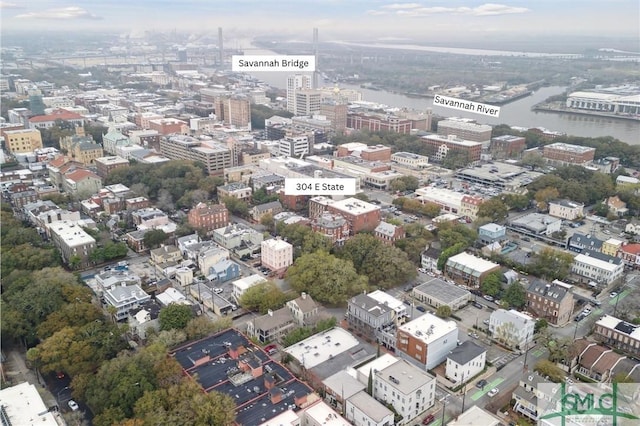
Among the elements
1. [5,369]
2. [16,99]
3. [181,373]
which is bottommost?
[5,369]

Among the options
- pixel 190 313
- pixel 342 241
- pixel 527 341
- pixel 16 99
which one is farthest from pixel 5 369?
pixel 16 99

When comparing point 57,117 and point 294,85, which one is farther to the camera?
point 294,85

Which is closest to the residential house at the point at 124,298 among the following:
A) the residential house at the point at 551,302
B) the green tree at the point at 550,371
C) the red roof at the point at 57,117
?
the green tree at the point at 550,371

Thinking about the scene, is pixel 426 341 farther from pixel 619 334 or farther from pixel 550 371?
pixel 619 334

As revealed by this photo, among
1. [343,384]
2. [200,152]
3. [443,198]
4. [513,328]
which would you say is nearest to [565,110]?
[443,198]

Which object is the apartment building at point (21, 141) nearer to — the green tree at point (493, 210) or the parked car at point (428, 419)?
the green tree at point (493, 210)

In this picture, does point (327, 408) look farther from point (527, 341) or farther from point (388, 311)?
point (527, 341)
